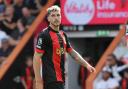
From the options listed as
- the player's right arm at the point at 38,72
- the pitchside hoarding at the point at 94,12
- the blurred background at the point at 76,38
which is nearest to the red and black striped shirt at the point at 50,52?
the player's right arm at the point at 38,72

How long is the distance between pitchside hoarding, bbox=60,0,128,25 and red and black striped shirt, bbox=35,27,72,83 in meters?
6.03

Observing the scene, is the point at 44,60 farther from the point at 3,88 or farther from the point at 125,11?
the point at 3,88

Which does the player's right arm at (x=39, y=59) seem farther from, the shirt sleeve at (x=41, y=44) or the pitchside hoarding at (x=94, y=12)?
the pitchside hoarding at (x=94, y=12)

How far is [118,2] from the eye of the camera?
47.2 ft

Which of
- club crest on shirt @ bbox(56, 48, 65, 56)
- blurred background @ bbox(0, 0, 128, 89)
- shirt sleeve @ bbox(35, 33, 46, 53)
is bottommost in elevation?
blurred background @ bbox(0, 0, 128, 89)

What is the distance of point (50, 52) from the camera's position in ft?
27.5

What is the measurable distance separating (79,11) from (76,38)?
0.71 meters

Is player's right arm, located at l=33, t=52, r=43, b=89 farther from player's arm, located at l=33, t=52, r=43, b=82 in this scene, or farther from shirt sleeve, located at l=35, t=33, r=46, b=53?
shirt sleeve, located at l=35, t=33, r=46, b=53

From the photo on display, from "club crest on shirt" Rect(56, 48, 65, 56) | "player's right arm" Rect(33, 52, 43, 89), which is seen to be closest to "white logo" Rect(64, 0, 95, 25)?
"club crest on shirt" Rect(56, 48, 65, 56)

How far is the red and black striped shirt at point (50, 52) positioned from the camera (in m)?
8.37

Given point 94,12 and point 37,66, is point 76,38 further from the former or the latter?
point 37,66

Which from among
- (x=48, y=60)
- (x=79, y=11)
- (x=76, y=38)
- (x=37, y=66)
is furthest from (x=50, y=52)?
(x=76, y=38)

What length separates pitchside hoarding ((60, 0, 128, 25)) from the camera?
14391 mm

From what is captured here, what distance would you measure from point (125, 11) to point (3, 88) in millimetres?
3639
